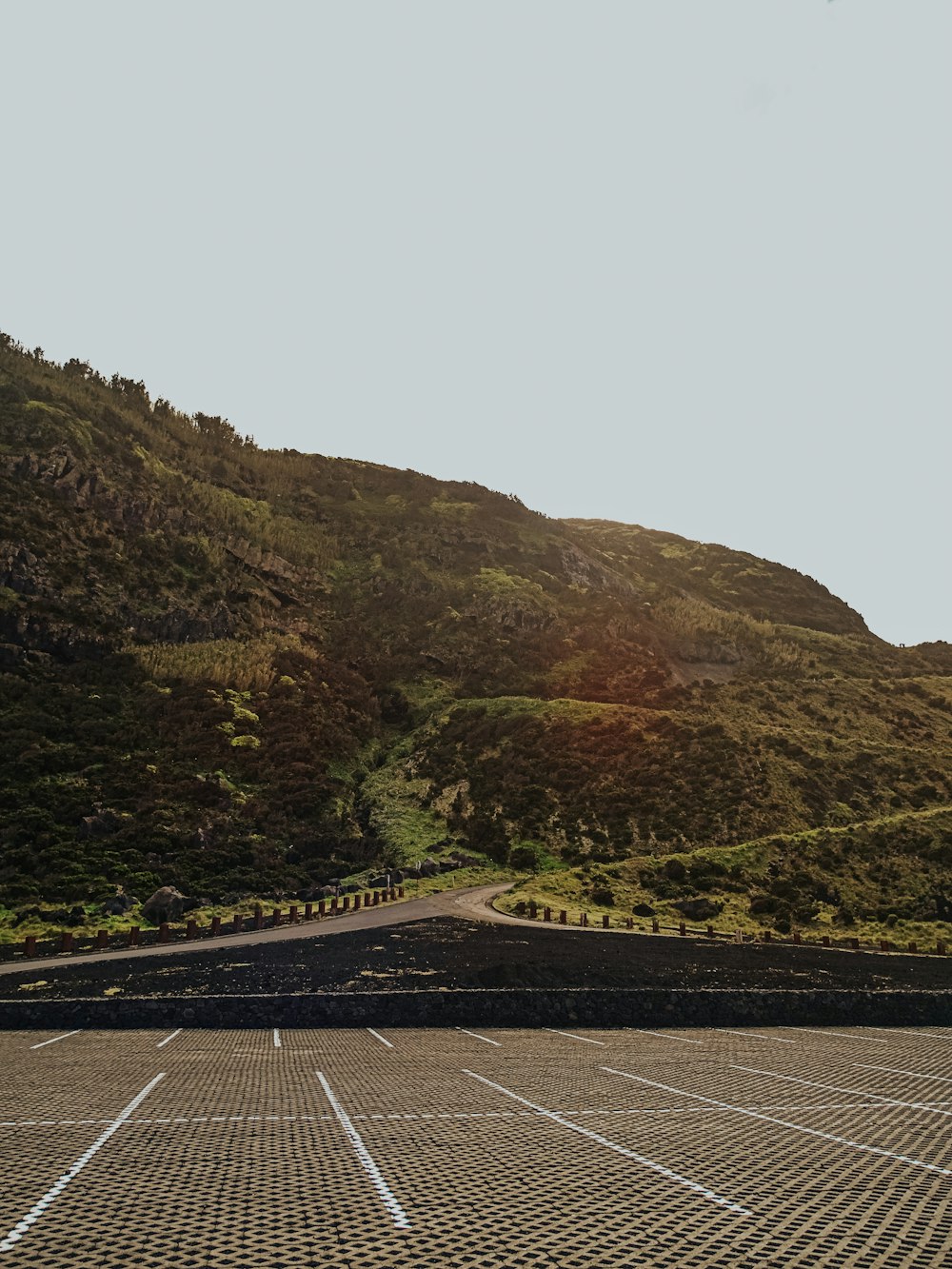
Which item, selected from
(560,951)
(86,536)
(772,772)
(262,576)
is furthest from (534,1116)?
(262,576)

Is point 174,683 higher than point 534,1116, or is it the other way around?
point 174,683

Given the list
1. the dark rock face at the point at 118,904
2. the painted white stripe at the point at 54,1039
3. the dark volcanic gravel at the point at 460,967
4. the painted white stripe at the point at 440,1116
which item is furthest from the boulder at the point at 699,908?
the painted white stripe at the point at 54,1039

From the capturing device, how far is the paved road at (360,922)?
24906 mm

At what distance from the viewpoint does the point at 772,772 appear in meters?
59.3

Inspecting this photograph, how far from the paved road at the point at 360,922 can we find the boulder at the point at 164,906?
505 centimetres

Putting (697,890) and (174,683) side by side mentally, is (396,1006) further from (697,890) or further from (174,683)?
(174,683)

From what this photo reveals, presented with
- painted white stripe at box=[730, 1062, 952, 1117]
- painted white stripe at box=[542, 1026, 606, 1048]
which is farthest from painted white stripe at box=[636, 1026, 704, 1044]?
painted white stripe at box=[730, 1062, 952, 1117]

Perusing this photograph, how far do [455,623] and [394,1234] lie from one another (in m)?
85.8

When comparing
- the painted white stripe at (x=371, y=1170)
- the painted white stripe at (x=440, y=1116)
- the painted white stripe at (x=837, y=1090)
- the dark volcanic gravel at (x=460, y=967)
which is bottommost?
the dark volcanic gravel at (x=460, y=967)

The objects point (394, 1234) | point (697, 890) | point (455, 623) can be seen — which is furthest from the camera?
point (455, 623)

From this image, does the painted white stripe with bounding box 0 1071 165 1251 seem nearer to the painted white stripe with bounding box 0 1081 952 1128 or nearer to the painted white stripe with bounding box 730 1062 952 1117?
the painted white stripe with bounding box 0 1081 952 1128

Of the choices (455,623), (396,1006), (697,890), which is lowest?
(697,890)

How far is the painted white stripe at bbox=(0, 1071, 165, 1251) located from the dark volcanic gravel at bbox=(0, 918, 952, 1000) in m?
8.39

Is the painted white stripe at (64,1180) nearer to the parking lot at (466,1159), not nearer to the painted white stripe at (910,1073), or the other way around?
the parking lot at (466,1159)
